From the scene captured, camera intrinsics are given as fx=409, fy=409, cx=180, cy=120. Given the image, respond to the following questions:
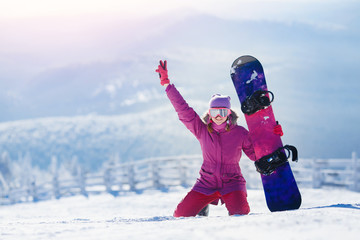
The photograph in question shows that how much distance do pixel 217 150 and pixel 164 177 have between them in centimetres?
989

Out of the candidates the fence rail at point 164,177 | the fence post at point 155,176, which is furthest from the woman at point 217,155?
the fence post at point 155,176

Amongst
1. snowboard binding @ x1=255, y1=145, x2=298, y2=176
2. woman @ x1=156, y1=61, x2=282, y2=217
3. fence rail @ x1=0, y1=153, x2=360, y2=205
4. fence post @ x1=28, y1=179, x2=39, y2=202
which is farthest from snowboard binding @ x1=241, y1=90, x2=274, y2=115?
fence post @ x1=28, y1=179, x2=39, y2=202

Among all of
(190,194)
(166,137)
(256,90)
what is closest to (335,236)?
(190,194)

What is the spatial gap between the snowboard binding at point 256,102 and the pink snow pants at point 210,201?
951 millimetres

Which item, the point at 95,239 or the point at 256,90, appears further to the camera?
the point at 256,90

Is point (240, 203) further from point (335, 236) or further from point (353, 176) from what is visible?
point (353, 176)

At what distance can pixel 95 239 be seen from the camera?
3.03 meters

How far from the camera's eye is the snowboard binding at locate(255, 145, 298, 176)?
15.0ft

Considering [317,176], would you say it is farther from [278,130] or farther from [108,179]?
[278,130]

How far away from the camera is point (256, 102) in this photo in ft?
15.3

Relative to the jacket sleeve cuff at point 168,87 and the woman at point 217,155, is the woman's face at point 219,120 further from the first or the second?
the jacket sleeve cuff at point 168,87

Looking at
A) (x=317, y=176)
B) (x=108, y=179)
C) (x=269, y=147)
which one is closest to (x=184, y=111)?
(x=269, y=147)

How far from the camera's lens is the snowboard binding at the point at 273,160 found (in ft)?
15.0

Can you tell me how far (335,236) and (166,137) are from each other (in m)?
158
